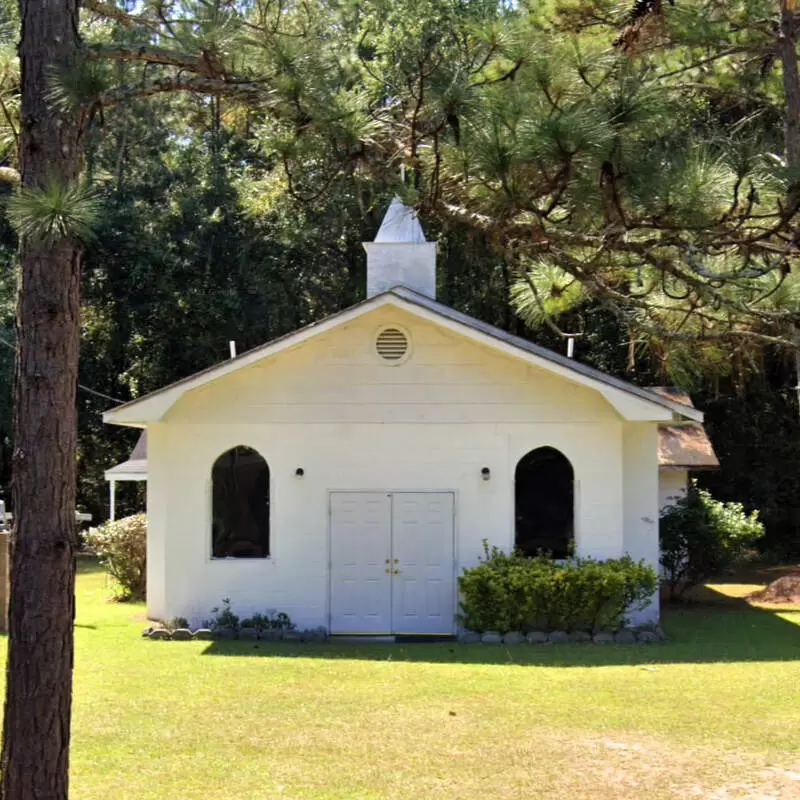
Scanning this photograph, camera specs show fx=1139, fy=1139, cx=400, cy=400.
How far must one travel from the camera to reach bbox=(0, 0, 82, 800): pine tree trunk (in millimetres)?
5617

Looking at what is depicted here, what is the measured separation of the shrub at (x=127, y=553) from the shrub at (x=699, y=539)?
9.30 meters

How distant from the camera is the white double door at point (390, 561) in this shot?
1630 cm

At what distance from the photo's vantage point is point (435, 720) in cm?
1041

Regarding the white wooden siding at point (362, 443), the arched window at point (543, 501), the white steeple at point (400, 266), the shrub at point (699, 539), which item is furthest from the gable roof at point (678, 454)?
the white steeple at point (400, 266)

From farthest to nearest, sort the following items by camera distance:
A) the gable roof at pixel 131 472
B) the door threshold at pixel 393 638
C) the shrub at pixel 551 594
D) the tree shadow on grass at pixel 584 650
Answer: the gable roof at pixel 131 472 → the door threshold at pixel 393 638 → the shrub at pixel 551 594 → the tree shadow on grass at pixel 584 650

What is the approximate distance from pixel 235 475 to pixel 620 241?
37.2 feet

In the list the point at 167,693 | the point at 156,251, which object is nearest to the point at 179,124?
the point at 156,251

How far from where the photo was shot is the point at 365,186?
6.87m

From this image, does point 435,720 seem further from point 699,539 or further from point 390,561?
point 699,539

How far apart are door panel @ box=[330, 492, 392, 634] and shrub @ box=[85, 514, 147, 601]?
215 inches

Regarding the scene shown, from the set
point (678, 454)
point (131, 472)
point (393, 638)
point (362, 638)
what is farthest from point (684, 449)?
point (131, 472)

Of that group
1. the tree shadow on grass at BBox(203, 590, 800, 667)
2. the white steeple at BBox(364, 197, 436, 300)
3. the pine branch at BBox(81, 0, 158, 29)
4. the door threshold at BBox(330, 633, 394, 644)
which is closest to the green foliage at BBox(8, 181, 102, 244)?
the pine branch at BBox(81, 0, 158, 29)

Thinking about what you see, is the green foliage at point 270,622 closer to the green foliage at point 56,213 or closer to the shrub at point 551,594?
the shrub at point 551,594

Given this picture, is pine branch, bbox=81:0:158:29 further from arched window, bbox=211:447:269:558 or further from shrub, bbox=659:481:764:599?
shrub, bbox=659:481:764:599
